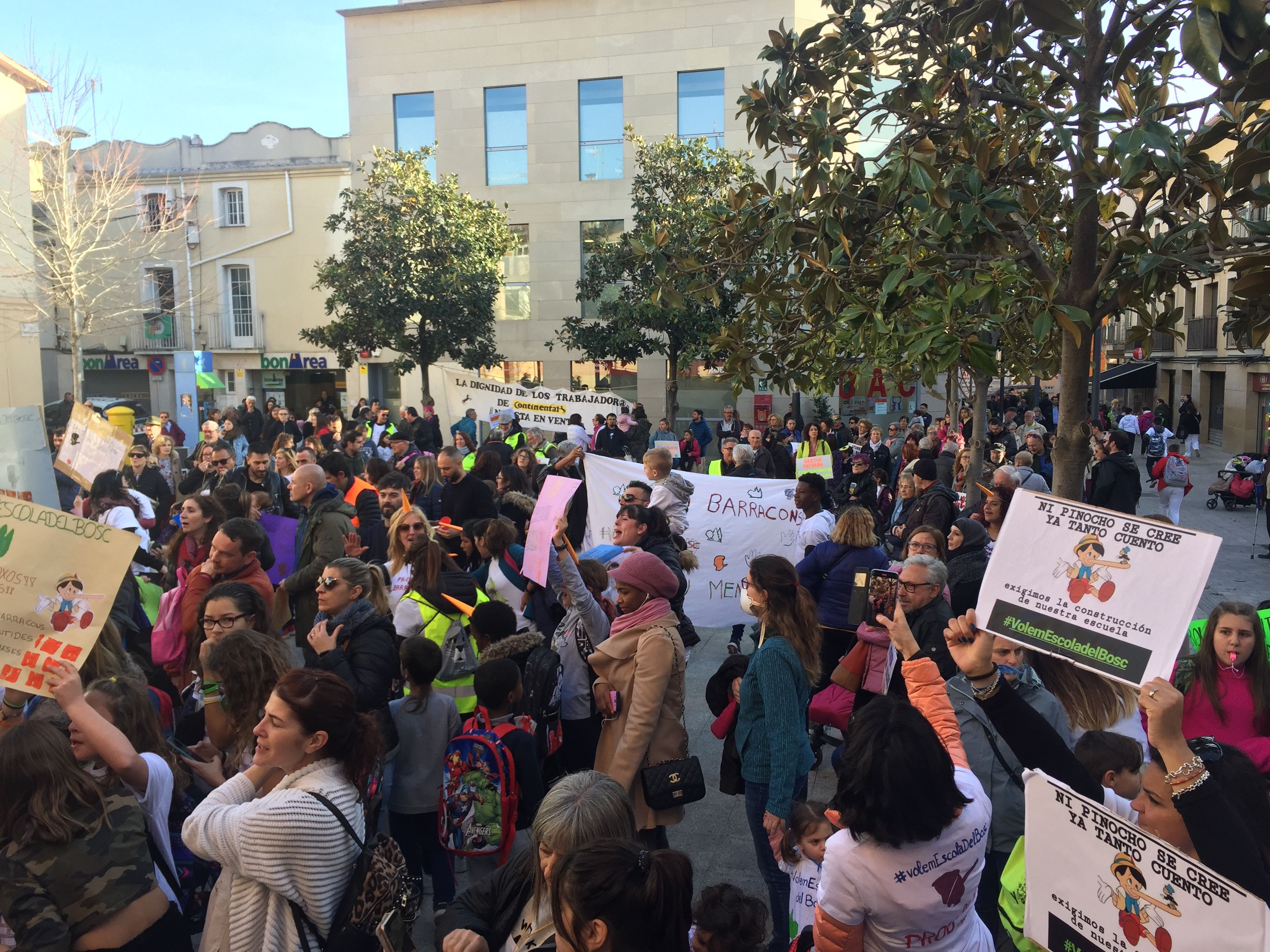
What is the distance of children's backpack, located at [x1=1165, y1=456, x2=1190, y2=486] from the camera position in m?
12.8

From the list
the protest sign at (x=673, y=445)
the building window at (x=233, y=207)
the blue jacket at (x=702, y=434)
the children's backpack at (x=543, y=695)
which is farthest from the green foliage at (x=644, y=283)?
the building window at (x=233, y=207)

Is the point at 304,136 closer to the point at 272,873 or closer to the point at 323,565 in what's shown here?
the point at 323,565

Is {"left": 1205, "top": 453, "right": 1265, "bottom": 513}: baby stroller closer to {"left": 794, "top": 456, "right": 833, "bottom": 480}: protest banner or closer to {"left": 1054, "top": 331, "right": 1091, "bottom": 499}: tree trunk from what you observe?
{"left": 794, "top": 456, "right": 833, "bottom": 480}: protest banner

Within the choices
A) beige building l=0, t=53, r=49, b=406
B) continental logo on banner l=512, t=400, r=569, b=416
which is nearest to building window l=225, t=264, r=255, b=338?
beige building l=0, t=53, r=49, b=406

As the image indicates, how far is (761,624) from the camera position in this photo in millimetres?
4043

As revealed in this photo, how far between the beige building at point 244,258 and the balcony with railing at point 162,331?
4cm

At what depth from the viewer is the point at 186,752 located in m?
3.68

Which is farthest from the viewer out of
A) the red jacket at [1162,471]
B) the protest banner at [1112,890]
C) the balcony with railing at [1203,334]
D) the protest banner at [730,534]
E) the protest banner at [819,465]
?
the balcony with railing at [1203,334]

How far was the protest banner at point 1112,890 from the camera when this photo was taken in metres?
1.95

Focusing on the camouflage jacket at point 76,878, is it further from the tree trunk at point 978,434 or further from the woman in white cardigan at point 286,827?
the tree trunk at point 978,434

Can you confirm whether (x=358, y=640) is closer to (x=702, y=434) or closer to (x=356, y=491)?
(x=356, y=491)

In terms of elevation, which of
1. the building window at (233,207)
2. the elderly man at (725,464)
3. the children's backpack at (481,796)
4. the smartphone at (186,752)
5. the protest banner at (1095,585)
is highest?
the building window at (233,207)

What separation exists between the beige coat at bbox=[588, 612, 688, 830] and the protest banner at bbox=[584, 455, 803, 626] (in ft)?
12.8

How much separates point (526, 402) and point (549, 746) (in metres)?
10.8
